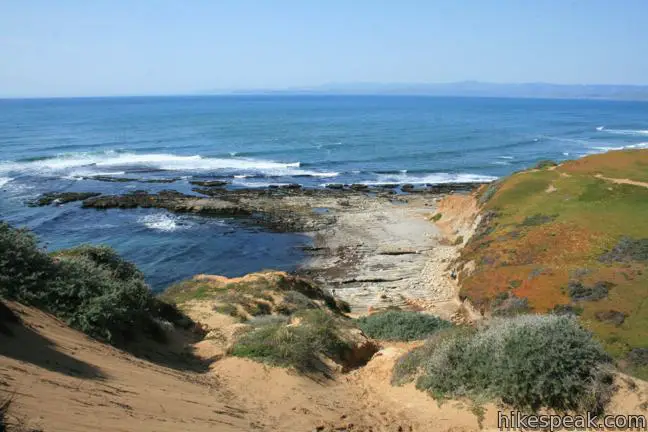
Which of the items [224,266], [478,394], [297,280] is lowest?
[224,266]

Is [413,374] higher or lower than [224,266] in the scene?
higher

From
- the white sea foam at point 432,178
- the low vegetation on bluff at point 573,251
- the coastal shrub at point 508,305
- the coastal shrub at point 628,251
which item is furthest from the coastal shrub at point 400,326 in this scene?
the white sea foam at point 432,178

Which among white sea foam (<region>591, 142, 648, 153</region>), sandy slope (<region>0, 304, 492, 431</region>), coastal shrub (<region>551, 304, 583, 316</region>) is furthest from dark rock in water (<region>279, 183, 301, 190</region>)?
white sea foam (<region>591, 142, 648, 153</region>)

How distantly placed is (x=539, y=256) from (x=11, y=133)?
9985 cm

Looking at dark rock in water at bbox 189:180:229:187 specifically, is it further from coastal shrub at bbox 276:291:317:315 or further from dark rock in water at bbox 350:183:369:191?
coastal shrub at bbox 276:291:317:315

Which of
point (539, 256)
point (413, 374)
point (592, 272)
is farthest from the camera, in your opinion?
point (539, 256)

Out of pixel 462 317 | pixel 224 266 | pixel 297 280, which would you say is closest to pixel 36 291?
pixel 297 280

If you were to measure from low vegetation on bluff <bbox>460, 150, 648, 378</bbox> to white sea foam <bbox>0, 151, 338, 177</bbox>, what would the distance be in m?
30.4

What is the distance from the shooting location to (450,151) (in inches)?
3095

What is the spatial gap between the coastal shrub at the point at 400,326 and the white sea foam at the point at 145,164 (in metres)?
43.7

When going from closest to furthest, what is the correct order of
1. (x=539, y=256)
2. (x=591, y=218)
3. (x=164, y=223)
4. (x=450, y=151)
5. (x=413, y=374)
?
(x=413, y=374), (x=539, y=256), (x=591, y=218), (x=164, y=223), (x=450, y=151)

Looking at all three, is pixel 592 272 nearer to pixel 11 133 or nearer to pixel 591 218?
pixel 591 218

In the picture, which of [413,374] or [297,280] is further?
[297,280]

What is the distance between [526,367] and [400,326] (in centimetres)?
871
